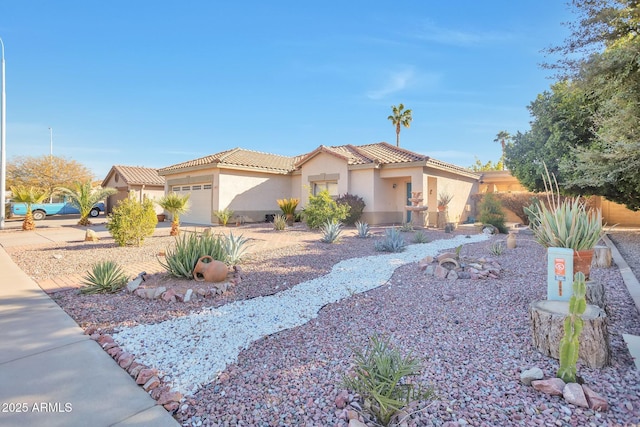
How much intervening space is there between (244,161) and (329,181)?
600 centimetres

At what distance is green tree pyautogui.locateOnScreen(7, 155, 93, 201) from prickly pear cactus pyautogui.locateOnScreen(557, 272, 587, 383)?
43143 mm

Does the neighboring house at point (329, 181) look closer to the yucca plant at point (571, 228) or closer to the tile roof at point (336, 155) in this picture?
the tile roof at point (336, 155)

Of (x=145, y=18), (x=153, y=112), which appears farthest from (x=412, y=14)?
(x=153, y=112)

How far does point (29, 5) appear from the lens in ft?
35.6

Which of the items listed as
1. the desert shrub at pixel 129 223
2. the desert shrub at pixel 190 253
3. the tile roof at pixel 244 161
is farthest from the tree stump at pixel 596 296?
the tile roof at pixel 244 161

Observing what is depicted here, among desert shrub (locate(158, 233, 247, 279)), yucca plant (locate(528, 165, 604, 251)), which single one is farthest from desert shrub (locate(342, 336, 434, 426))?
desert shrub (locate(158, 233, 247, 279))

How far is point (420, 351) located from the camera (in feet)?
11.3

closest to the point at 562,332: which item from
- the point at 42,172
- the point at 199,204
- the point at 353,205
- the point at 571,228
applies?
the point at 571,228

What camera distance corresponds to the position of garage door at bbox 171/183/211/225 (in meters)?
21.2

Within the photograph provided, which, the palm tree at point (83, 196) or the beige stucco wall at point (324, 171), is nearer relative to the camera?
the palm tree at point (83, 196)

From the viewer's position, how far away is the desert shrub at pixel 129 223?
10.6 metres

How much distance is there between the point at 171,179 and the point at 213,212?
697 cm

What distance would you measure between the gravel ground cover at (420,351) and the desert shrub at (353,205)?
37.8 feet

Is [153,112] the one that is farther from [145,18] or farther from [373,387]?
[373,387]
